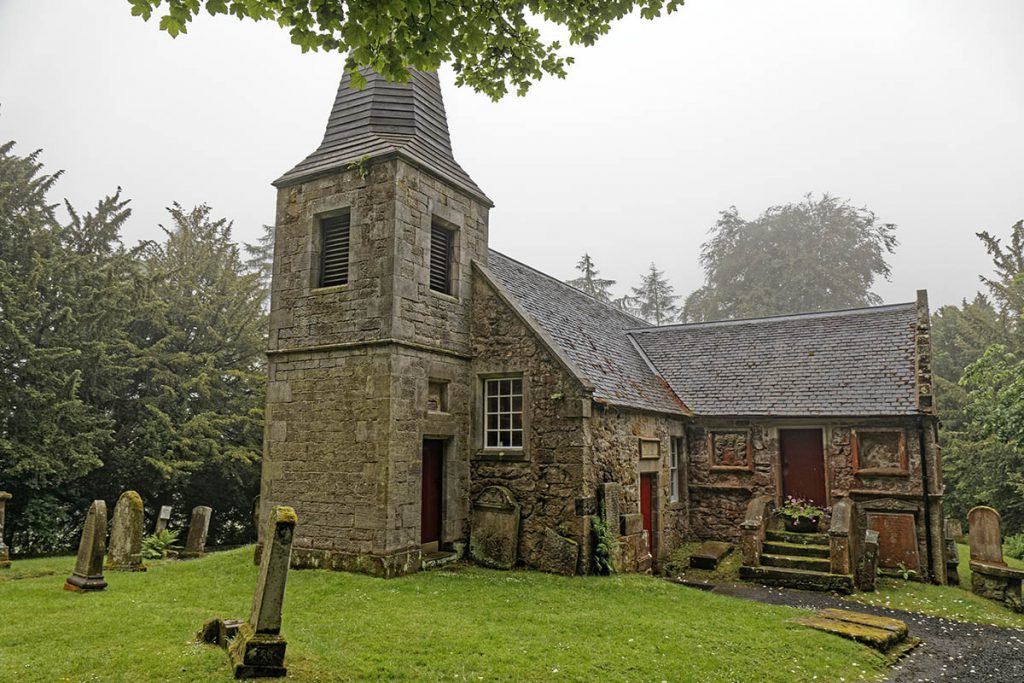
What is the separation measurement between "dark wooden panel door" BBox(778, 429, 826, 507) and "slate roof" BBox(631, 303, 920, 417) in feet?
2.56

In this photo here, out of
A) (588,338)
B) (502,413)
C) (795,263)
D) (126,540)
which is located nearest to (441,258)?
(502,413)

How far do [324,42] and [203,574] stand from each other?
10381mm

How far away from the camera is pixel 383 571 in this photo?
38.0ft

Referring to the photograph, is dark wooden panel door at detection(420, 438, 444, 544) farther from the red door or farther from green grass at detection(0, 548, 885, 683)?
the red door

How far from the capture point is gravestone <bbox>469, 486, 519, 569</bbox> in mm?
12898

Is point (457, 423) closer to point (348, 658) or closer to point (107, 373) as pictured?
point (348, 658)

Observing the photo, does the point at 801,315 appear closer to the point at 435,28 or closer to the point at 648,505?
the point at 648,505

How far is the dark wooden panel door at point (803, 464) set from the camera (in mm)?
15758

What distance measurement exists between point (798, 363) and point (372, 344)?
11.5 meters

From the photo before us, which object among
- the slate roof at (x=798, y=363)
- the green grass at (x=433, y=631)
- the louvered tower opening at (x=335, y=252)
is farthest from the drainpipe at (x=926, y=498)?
the louvered tower opening at (x=335, y=252)

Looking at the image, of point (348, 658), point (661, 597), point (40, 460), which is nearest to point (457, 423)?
point (661, 597)

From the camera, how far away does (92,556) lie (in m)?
10.5

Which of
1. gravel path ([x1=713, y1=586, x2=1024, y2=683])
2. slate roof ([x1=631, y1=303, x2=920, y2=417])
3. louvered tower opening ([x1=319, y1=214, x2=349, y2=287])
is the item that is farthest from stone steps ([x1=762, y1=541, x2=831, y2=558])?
louvered tower opening ([x1=319, y1=214, x2=349, y2=287])

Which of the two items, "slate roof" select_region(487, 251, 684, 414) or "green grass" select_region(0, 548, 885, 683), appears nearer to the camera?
"green grass" select_region(0, 548, 885, 683)
